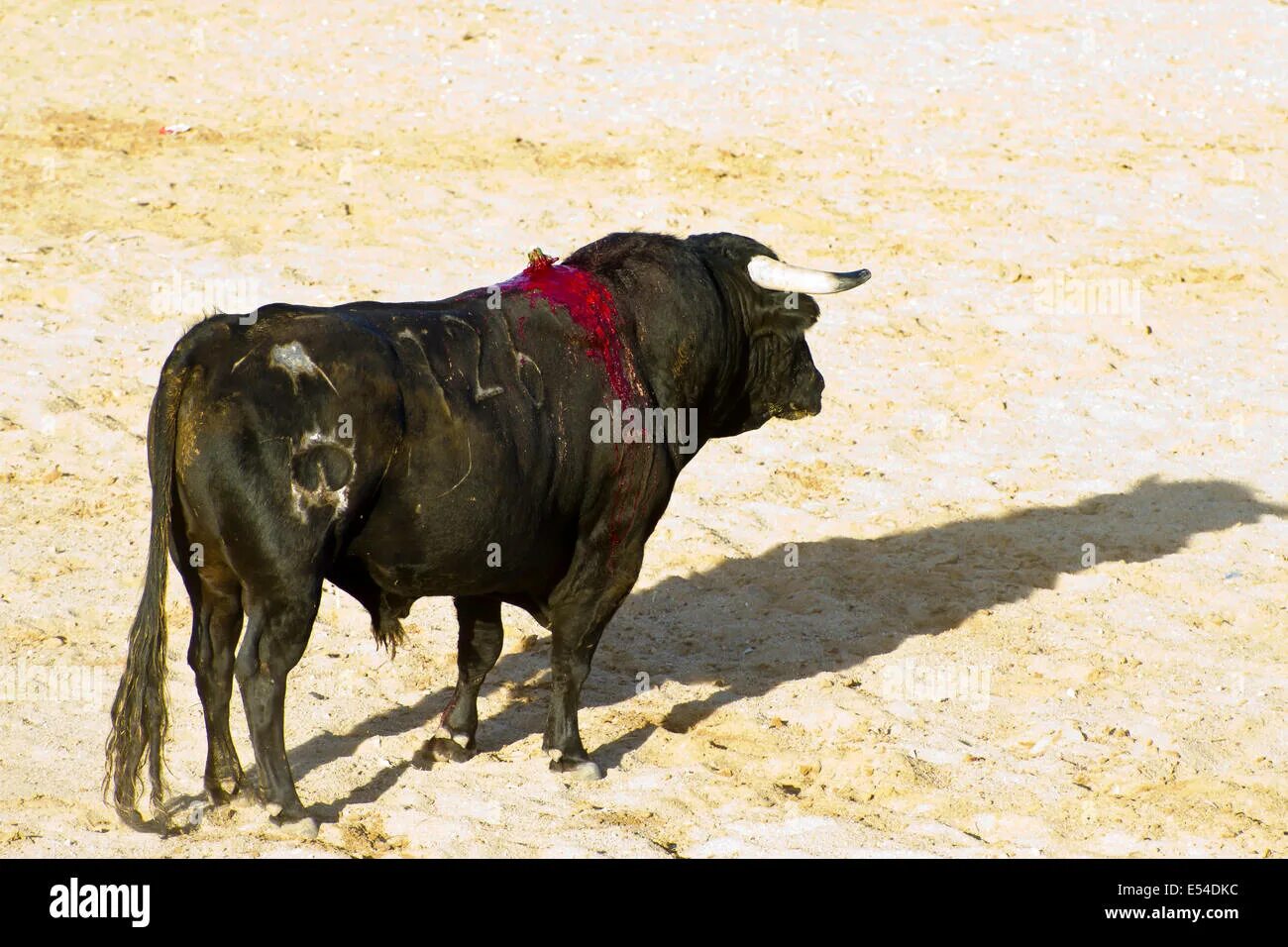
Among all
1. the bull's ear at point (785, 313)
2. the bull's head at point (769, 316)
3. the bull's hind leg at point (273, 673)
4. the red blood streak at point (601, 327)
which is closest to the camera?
the bull's hind leg at point (273, 673)

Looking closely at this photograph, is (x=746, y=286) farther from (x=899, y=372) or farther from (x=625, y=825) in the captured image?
(x=899, y=372)

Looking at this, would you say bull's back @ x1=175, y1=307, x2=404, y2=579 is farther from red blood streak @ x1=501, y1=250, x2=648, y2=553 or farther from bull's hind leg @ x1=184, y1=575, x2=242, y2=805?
red blood streak @ x1=501, y1=250, x2=648, y2=553

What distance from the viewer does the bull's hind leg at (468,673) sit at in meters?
7.37

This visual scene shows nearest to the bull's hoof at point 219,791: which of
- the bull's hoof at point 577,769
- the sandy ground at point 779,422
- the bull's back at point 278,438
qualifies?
the sandy ground at point 779,422

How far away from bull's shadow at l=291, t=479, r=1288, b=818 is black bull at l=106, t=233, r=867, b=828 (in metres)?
0.60

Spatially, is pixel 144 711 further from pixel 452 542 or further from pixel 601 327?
pixel 601 327

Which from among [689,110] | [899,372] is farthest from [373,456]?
[689,110]

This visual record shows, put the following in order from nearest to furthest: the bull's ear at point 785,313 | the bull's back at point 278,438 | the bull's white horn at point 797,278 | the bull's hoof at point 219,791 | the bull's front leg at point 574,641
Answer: the bull's back at point 278,438
the bull's hoof at point 219,791
the bull's front leg at point 574,641
the bull's white horn at point 797,278
the bull's ear at point 785,313

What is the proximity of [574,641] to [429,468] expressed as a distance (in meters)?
1.29

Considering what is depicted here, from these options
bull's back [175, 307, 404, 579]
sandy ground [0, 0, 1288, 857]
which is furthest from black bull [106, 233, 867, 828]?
sandy ground [0, 0, 1288, 857]

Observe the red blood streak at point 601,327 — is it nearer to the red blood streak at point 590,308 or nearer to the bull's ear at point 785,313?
the red blood streak at point 590,308

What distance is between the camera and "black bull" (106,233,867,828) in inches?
243

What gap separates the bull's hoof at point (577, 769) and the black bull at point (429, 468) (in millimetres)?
17
